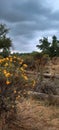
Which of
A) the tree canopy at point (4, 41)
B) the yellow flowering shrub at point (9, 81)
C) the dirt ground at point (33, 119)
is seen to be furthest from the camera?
the tree canopy at point (4, 41)

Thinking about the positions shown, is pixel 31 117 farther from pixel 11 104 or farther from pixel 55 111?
pixel 55 111

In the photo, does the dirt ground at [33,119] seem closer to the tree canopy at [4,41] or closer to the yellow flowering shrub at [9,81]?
the yellow flowering shrub at [9,81]

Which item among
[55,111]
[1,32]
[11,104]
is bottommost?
[55,111]

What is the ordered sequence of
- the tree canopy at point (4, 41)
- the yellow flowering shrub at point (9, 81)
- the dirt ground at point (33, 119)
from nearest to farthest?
1. the yellow flowering shrub at point (9, 81)
2. the dirt ground at point (33, 119)
3. the tree canopy at point (4, 41)

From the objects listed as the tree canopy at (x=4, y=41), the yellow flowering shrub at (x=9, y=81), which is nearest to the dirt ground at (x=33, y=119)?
the yellow flowering shrub at (x=9, y=81)

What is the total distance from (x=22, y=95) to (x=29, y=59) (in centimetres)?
1165

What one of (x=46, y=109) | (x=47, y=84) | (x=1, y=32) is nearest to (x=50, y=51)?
(x=1, y=32)

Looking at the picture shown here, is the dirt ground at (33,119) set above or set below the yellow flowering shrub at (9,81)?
below

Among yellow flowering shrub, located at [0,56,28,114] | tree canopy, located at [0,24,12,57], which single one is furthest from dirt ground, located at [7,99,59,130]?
tree canopy, located at [0,24,12,57]

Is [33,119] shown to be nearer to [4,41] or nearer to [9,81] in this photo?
[9,81]

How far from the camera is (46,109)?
791 cm

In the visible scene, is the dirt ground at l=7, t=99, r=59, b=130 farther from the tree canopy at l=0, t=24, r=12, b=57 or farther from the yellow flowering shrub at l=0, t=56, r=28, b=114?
the tree canopy at l=0, t=24, r=12, b=57

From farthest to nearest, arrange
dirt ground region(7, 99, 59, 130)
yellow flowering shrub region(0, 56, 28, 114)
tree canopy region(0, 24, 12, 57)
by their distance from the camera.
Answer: tree canopy region(0, 24, 12, 57)
dirt ground region(7, 99, 59, 130)
yellow flowering shrub region(0, 56, 28, 114)

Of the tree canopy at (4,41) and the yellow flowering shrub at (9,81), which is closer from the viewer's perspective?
the yellow flowering shrub at (9,81)
